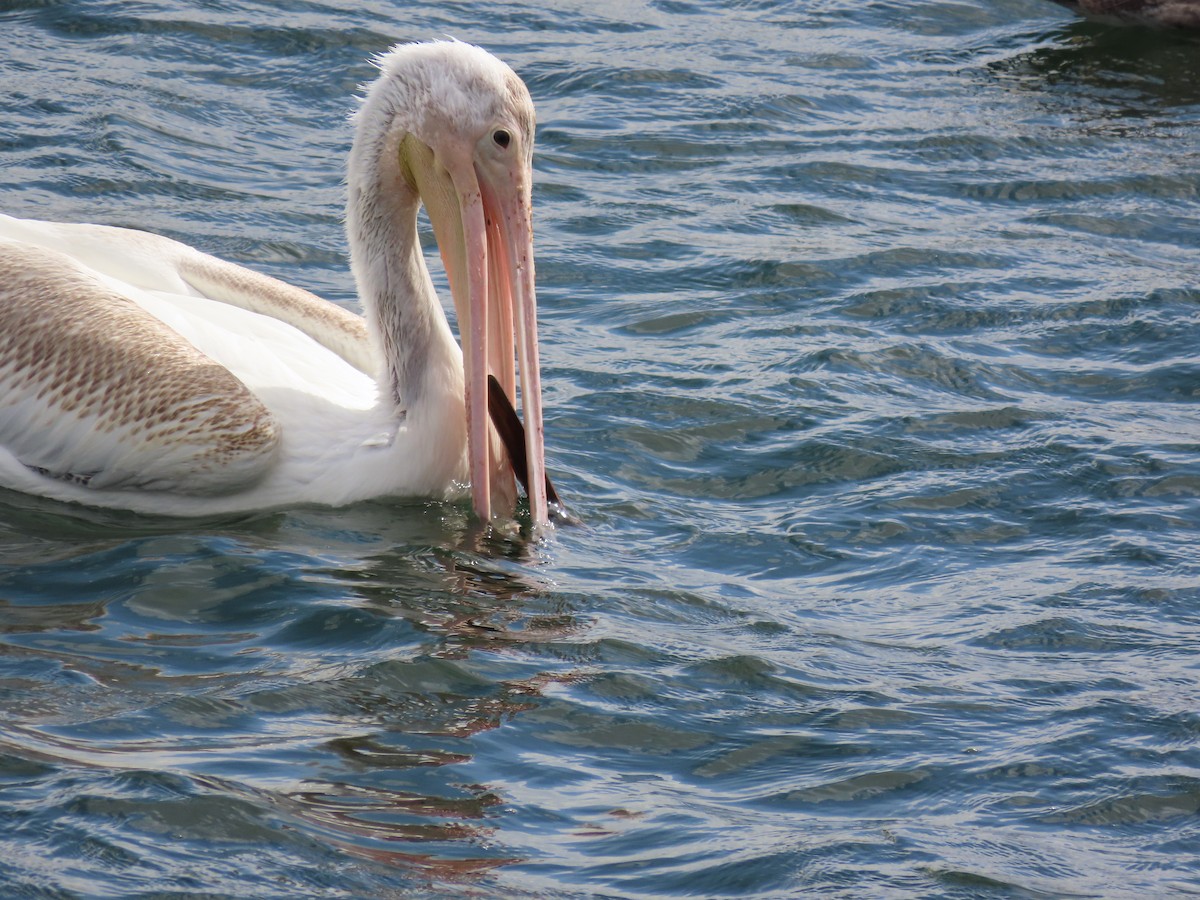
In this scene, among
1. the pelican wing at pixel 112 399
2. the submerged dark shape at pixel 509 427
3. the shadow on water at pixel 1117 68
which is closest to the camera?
the pelican wing at pixel 112 399

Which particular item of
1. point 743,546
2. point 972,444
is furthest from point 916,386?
point 743,546

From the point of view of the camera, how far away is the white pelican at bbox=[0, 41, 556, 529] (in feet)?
19.0

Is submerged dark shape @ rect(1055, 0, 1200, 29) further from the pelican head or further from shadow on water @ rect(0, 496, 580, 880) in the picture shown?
shadow on water @ rect(0, 496, 580, 880)

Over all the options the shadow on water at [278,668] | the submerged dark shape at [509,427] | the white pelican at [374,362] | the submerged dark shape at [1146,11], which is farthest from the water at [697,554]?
the submerged dark shape at [1146,11]

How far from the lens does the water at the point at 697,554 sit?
401 cm

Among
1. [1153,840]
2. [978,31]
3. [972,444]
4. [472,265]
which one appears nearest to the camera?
[1153,840]

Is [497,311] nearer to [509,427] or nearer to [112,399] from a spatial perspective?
[509,427]

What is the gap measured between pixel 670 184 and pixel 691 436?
305cm

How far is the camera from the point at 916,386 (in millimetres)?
7230

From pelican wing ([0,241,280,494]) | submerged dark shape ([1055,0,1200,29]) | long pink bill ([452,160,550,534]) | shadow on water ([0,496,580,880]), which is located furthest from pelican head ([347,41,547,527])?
submerged dark shape ([1055,0,1200,29])

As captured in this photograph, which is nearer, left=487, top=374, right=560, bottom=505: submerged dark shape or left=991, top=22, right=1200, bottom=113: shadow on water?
left=487, top=374, right=560, bottom=505: submerged dark shape

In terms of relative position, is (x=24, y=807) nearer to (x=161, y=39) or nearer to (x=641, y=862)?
(x=641, y=862)

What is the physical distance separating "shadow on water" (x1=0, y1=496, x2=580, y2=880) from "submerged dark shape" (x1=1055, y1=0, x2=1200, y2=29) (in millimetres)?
7765

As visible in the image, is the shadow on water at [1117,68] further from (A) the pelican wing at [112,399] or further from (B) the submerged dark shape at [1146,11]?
(A) the pelican wing at [112,399]
